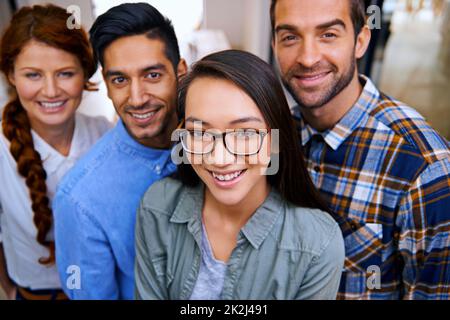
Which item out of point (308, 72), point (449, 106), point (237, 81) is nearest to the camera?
point (237, 81)

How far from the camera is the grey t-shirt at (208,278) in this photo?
2.82 ft

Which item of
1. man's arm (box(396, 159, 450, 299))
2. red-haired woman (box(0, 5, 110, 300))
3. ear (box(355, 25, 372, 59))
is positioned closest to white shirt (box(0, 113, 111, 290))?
red-haired woman (box(0, 5, 110, 300))

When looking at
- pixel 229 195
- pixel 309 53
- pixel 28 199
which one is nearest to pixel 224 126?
pixel 229 195

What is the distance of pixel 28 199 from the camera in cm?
100

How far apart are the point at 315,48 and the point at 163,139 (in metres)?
0.44

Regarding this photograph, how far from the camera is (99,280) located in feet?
3.12

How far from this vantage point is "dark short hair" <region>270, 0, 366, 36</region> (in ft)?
2.70

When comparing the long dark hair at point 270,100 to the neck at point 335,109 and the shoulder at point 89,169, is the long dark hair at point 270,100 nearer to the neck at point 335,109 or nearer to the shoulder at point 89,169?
the neck at point 335,109

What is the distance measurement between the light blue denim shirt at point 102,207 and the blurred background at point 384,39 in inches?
6.0

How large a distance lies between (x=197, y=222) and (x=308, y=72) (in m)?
0.44

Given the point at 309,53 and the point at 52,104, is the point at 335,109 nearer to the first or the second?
the point at 309,53

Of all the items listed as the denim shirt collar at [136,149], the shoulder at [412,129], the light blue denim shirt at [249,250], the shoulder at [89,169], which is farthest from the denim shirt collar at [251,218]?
the shoulder at [412,129]
